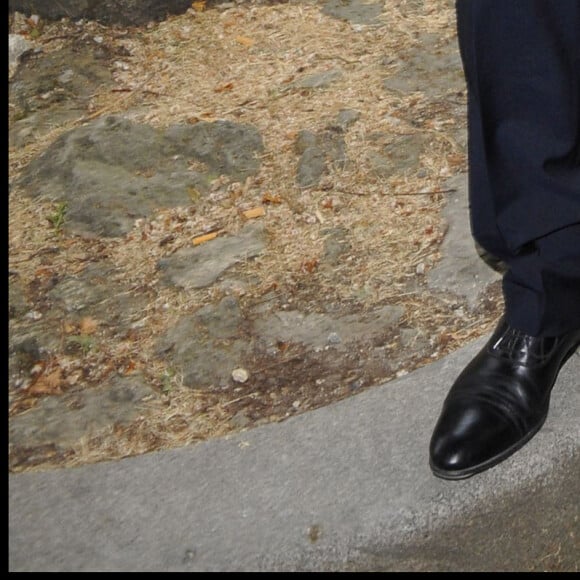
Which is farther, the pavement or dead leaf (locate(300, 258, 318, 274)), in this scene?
dead leaf (locate(300, 258, 318, 274))

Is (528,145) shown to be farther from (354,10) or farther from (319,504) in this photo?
(354,10)

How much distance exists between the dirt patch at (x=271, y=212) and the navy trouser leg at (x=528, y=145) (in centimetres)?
33

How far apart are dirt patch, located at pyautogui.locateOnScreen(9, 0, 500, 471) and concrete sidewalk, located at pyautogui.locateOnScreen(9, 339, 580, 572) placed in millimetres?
119

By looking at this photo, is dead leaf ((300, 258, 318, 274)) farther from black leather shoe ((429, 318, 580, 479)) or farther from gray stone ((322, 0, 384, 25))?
gray stone ((322, 0, 384, 25))

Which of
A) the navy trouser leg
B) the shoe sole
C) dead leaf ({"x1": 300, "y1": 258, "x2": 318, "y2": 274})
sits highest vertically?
the navy trouser leg

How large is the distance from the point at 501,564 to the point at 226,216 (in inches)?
50.0

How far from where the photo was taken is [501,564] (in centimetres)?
191

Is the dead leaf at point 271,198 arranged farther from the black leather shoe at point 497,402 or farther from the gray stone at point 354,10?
the gray stone at point 354,10

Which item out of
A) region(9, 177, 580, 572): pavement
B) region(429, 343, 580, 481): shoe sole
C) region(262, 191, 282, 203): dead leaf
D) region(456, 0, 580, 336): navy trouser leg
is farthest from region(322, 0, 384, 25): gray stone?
region(429, 343, 580, 481): shoe sole

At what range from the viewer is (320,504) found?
1839 millimetres

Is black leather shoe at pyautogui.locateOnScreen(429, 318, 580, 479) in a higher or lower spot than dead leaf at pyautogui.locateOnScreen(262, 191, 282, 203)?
higher

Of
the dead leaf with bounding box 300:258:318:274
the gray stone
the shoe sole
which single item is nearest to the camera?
the shoe sole

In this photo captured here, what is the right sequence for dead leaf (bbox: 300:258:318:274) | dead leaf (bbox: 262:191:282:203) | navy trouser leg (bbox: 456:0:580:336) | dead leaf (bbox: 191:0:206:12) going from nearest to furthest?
navy trouser leg (bbox: 456:0:580:336) < dead leaf (bbox: 300:258:318:274) < dead leaf (bbox: 262:191:282:203) < dead leaf (bbox: 191:0:206:12)

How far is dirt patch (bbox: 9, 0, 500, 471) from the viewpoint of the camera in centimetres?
220
